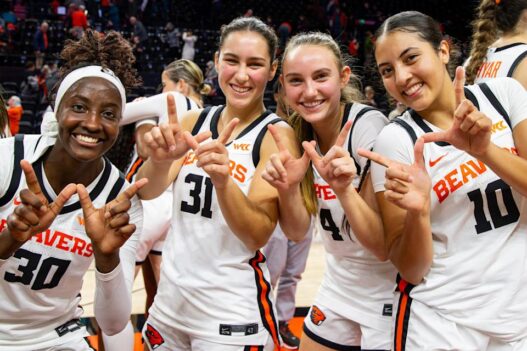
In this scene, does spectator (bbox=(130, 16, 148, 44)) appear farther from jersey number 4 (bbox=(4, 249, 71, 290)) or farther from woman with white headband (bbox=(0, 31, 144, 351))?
jersey number 4 (bbox=(4, 249, 71, 290))

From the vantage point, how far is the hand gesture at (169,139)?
2.15 meters

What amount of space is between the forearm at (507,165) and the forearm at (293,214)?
26.5 inches

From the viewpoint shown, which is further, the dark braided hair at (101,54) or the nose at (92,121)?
the dark braided hair at (101,54)

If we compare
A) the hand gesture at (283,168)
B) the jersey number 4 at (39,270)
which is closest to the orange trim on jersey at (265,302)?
the hand gesture at (283,168)

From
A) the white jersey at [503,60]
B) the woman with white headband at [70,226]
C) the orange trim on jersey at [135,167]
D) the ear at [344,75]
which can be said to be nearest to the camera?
the woman with white headband at [70,226]

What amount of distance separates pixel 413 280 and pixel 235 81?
1031 millimetres

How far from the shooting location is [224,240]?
7.80ft

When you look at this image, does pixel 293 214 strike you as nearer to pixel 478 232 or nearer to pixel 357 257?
pixel 357 257

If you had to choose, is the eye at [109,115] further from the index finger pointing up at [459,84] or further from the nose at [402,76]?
the index finger pointing up at [459,84]

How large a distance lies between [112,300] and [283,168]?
761mm

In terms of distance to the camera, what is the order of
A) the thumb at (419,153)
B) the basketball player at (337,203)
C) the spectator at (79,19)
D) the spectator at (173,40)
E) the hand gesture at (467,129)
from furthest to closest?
the spectator at (173,40)
the spectator at (79,19)
the basketball player at (337,203)
the thumb at (419,153)
the hand gesture at (467,129)

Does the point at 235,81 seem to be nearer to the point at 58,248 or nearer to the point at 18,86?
the point at 58,248

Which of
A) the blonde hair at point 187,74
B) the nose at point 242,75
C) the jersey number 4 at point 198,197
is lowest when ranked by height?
the jersey number 4 at point 198,197

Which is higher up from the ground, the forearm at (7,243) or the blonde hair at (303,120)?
the blonde hair at (303,120)
